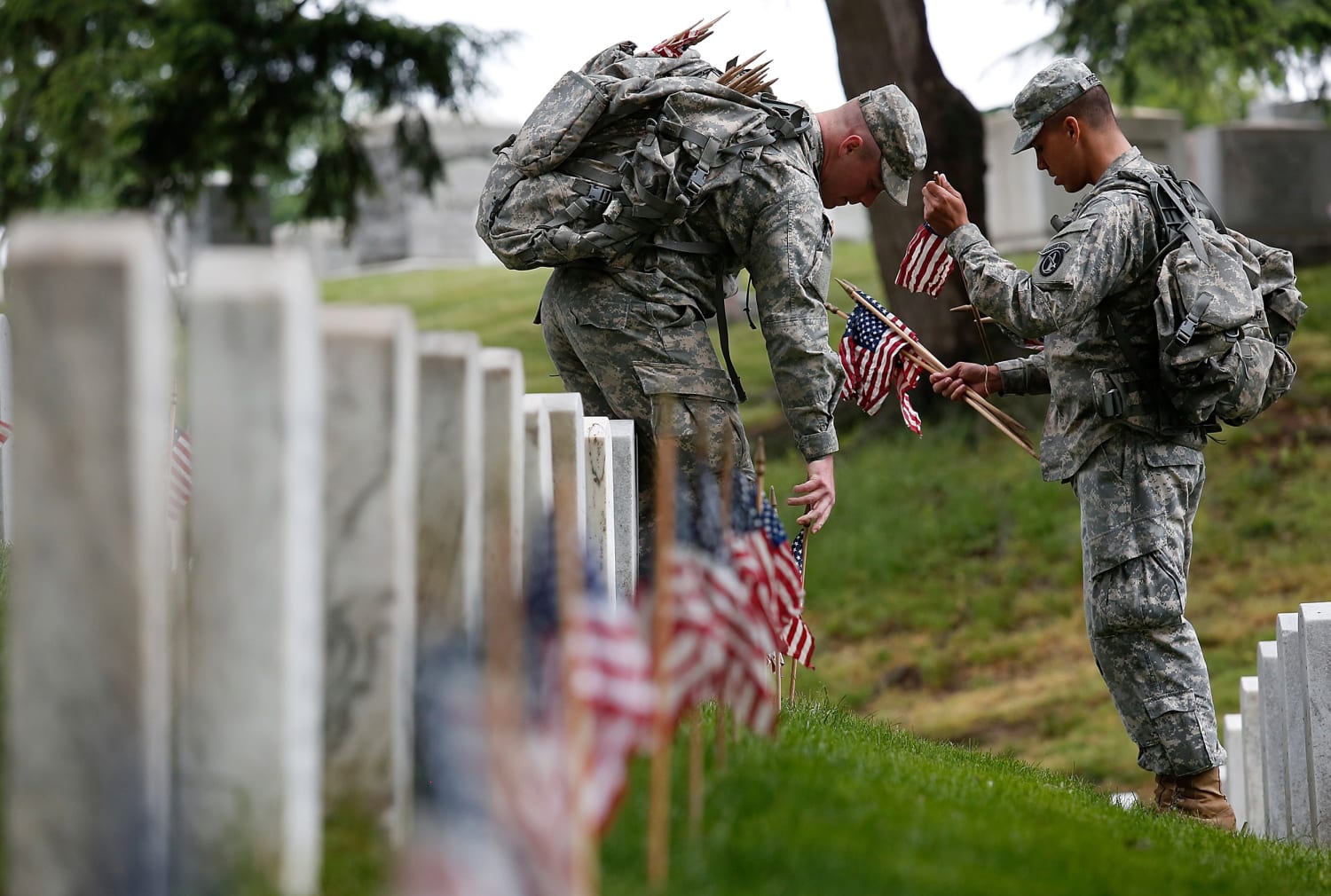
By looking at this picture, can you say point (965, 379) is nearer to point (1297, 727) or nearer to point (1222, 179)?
point (1297, 727)

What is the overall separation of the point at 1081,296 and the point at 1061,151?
2.64ft

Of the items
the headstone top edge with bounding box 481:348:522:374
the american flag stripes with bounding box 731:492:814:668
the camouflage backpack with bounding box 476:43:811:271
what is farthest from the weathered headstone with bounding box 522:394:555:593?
the camouflage backpack with bounding box 476:43:811:271

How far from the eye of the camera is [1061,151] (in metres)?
6.00

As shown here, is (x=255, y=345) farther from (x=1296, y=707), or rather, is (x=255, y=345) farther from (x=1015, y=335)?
(x=1296, y=707)

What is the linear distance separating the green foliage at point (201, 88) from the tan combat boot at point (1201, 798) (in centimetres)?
1208

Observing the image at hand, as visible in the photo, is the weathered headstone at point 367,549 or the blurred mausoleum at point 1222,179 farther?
the blurred mausoleum at point 1222,179

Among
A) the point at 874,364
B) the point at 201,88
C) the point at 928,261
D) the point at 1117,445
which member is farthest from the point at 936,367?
the point at 201,88

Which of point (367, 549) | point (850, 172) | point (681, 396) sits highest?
point (850, 172)

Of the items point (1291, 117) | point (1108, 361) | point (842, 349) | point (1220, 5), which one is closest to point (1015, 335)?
point (1108, 361)

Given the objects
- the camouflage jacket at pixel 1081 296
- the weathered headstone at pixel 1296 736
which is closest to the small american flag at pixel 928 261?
the camouflage jacket at pixel 1081 296

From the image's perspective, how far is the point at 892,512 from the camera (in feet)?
47.6

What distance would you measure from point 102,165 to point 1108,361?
13824 millimetres

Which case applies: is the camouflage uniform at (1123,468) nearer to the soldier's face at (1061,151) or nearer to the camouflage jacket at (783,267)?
the soldier's face at (1061,151)

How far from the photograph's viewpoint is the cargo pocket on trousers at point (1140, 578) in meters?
5.60
